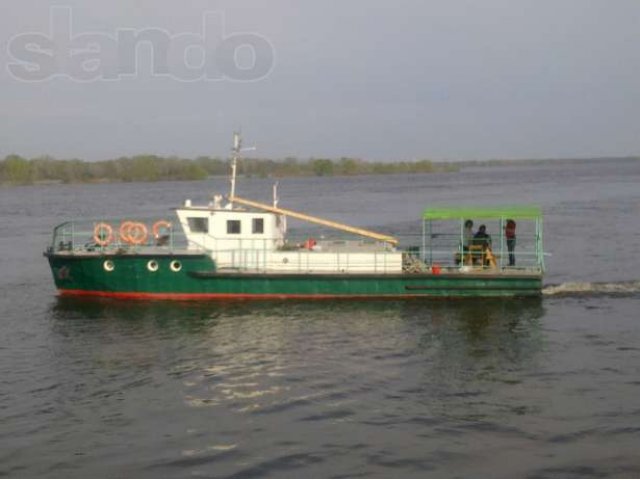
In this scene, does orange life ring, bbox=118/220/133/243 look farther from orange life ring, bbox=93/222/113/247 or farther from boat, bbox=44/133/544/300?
orange life ring, bbox=93/222/113/247

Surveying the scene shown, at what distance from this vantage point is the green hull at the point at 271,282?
24359 millimetres

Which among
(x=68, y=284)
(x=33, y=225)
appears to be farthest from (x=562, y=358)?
(x=33, y=225)

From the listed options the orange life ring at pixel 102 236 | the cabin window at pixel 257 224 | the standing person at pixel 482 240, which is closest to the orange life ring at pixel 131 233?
the orange life ring at pixel 102 236

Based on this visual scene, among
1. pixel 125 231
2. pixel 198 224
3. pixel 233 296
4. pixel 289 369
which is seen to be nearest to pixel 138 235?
pixel 125 231

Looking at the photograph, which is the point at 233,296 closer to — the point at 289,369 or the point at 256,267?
A: the point at 256,267

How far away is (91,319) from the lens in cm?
2314

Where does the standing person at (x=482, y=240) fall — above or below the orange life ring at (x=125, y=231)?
below

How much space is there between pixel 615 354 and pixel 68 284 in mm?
16019

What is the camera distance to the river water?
12.6 m

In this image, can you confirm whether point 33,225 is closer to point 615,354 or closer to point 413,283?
point 413,283

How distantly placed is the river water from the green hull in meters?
0.44

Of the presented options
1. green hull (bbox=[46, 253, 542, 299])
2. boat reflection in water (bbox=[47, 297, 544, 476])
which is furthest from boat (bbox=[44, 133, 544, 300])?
boat reflection in water (bbox=[47, 297, 544, 476])

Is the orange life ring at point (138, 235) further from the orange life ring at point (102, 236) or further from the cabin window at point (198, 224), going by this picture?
the cabin window at point (198, 224)

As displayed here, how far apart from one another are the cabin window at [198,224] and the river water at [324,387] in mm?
2412
